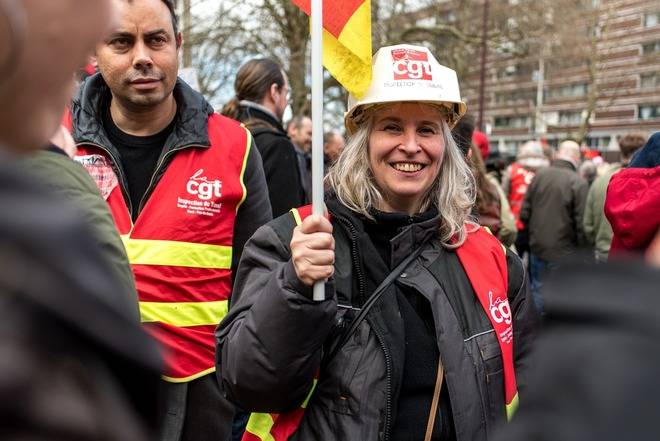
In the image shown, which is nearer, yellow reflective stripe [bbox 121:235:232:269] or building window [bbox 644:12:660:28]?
yellow reflective stripe [bbox 121:235:232:269]

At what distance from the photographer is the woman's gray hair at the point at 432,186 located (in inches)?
97.4

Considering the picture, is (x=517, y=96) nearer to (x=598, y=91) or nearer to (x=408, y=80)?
(x=598, y=91)

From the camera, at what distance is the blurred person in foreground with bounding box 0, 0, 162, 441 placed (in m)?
0.58

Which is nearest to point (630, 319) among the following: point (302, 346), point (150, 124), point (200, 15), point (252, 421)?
point (302, 346)

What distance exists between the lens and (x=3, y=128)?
712 mm

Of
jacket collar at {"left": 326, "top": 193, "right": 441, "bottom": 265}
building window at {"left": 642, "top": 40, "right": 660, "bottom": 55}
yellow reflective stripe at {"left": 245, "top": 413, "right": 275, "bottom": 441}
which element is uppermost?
building window at {"left": 642, "top": 40, "right": 660, "bottom": 55}

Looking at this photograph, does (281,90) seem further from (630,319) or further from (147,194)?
(630,319)

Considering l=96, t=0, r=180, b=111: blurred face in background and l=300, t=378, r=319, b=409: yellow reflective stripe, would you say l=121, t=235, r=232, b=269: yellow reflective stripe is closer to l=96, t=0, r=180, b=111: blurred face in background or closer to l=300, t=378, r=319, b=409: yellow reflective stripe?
l=96, t=0, r=180, b=111: blurred face in background

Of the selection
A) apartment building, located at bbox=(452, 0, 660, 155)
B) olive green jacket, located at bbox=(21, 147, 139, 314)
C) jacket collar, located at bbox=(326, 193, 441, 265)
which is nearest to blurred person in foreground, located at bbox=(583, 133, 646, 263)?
jacket collar, located at bbox=(326, 193, 441, 265)

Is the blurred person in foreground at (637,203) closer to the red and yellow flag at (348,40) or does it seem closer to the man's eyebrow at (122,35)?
the red and yellow flag at (348,40)

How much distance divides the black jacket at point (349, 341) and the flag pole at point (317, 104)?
175 millimetres

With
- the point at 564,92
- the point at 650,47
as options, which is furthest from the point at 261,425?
the point at 564,92

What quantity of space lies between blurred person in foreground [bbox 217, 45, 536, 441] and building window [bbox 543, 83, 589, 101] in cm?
6116

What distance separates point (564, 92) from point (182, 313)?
62.7 meters
